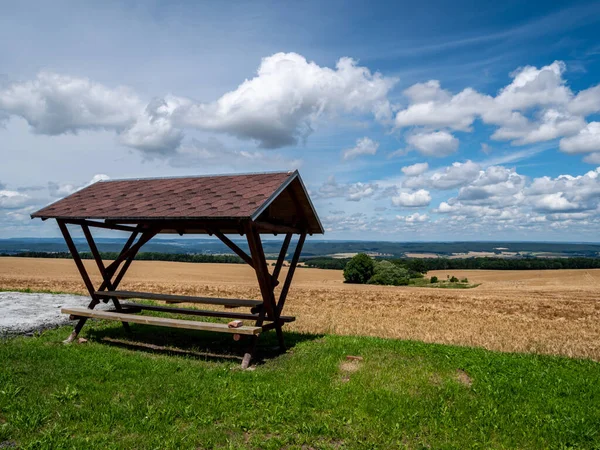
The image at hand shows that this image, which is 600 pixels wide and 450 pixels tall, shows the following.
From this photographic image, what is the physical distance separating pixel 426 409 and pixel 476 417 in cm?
62

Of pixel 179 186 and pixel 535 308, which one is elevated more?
pixel 179 186

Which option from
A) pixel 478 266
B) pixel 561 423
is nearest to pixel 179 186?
pixel 561 423

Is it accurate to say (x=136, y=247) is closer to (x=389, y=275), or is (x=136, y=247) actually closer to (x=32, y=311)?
(x=32, y=311)

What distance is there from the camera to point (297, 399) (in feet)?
21.1

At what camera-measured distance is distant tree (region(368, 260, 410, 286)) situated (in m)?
46.4

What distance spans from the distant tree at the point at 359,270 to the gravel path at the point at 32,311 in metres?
34.3

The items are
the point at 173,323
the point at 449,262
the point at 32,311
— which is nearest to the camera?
the point at 173,323

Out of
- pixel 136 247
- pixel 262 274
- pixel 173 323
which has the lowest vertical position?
pixel 173 323

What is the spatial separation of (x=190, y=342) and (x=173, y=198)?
3.31 meters

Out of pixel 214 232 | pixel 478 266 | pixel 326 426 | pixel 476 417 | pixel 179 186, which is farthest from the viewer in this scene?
pixel 478 266

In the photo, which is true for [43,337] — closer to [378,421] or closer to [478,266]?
[378,421]

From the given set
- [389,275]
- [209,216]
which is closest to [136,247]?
[209,216]

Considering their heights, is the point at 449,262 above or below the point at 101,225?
below

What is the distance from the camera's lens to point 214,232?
32.5 feet
